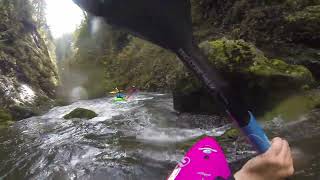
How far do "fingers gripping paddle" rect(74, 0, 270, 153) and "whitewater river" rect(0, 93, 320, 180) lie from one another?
2.65 meters

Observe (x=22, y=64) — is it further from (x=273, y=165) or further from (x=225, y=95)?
(x=273, y=165)

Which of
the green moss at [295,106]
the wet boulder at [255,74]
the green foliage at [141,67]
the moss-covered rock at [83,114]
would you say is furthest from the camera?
the green foliage at [141,67]

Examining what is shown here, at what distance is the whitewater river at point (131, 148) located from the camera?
15.2 feet

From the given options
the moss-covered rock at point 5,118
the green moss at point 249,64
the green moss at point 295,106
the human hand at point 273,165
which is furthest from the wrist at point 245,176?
the moss-covered rock at point 5,118

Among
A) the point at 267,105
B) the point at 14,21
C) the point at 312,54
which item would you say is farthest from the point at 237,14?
the point at 14,21

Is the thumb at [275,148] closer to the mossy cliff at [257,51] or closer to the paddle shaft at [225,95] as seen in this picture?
the paddle shaft at [225,95]

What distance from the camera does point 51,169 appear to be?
17.4 feet

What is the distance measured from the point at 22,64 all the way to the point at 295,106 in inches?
639

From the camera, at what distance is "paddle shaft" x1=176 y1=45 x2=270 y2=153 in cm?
129

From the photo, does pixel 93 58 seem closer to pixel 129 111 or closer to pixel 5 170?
pixel 129 111

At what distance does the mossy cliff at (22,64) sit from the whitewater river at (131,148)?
8.01 m

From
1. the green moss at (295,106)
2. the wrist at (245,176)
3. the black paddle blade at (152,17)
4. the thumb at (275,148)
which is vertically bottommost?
the green moss at (295,106)

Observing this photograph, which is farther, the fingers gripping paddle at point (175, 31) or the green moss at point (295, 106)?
the green moss at point (295, 106)

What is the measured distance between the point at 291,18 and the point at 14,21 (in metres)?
16.6
